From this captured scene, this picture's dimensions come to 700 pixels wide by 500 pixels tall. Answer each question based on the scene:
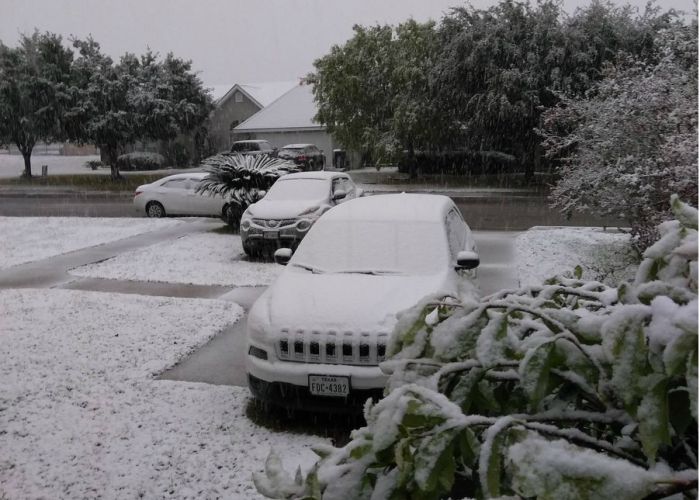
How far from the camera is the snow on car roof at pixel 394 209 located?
22.4ft

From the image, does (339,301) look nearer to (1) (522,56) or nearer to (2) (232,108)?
(1) (522,56)

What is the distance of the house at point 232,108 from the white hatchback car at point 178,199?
27.4 metres

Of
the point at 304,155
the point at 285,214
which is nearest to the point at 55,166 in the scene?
the point at 304,155

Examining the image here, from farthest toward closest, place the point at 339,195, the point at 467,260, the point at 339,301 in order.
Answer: the point at 339,195 < the point at 467,260 < the point at 339,301

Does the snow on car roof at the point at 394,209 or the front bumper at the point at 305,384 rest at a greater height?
the snow on car roof at the point at 394,209

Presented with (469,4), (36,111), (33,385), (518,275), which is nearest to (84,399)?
(33,385)

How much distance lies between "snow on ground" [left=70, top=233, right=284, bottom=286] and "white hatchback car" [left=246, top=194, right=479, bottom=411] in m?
4.28

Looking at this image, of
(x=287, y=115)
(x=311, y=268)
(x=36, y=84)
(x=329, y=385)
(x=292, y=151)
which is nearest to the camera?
(x=329, y=385)

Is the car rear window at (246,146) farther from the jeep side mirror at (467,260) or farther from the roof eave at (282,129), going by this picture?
the jeep side mirror at (467,260)

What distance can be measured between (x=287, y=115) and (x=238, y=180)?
29558mm

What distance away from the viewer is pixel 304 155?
3453cm

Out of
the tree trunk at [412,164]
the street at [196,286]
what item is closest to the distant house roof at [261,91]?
the tree trunk at [412,164]

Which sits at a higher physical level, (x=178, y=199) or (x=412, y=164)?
(x=412, y=164)

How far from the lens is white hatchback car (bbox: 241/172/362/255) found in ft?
41.8
